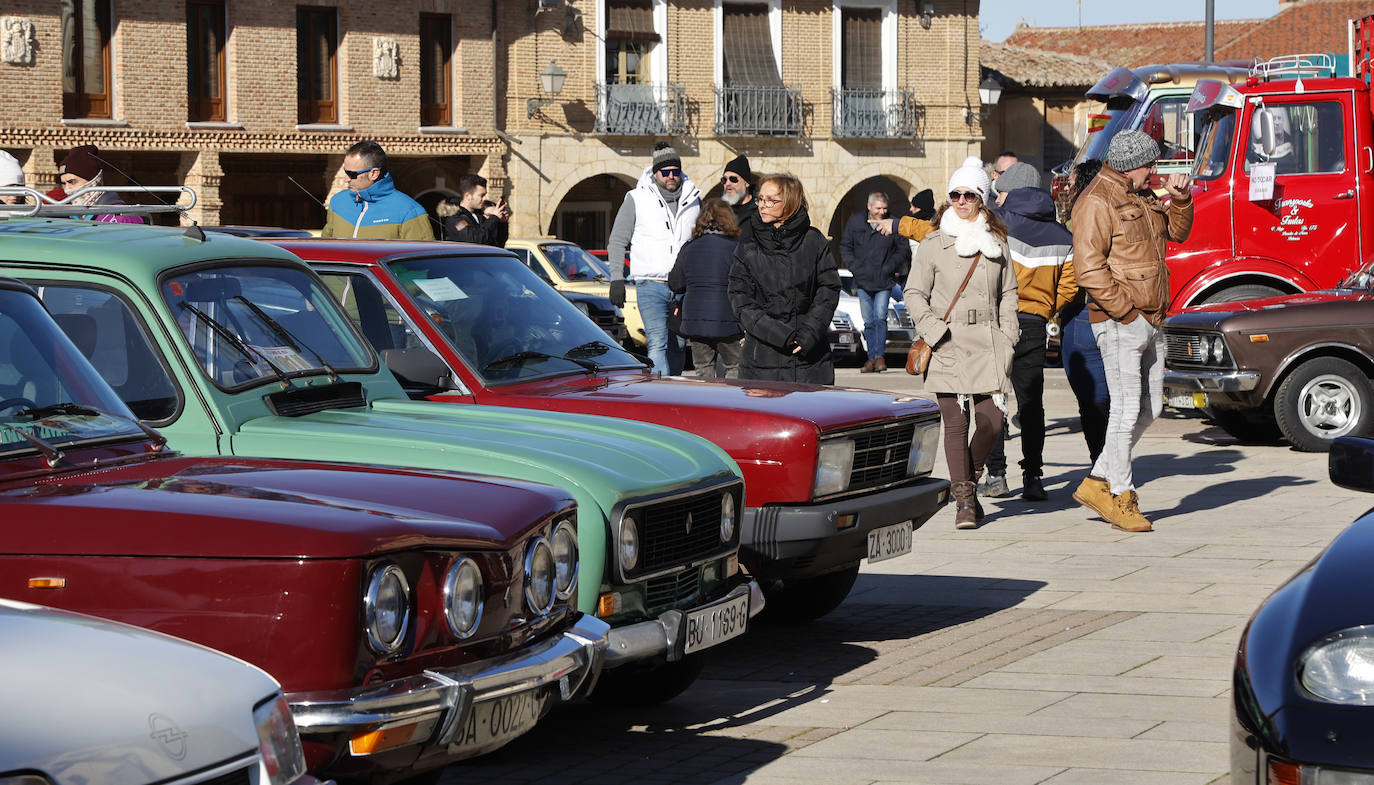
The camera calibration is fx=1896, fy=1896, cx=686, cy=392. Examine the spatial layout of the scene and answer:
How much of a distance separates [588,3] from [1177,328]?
78.9 feet

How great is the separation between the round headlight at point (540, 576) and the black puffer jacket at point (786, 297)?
509 cm

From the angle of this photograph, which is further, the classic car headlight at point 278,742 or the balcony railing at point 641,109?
the balcony railing at point 641,109

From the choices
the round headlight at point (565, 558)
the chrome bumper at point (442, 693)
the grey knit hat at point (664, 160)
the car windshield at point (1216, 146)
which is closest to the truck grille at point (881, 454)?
the round headlight at point (565, 558)

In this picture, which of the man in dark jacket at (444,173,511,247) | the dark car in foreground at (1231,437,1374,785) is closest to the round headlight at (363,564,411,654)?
the dark car in foreground at (1231,437,1374,785)

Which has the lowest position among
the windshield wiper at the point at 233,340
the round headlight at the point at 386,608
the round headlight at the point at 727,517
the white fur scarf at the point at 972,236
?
the round headlight at the point at 727,517

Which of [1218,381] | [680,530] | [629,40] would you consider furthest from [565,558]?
[629,40]

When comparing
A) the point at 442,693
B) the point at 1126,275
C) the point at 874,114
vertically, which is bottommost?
the point at 442,693

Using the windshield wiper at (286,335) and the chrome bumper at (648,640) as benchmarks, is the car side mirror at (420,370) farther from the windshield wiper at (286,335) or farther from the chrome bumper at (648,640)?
the chrome bumper at (648,640)

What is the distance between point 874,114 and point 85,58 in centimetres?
1612

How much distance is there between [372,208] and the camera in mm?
11844

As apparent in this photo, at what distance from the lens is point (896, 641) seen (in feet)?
27.8

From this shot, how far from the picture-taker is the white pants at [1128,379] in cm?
1077

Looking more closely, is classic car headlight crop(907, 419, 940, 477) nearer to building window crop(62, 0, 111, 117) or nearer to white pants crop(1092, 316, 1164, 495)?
white pants crop(1092, 316, 1164, 495)

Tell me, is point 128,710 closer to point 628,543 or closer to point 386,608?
point 386,608
